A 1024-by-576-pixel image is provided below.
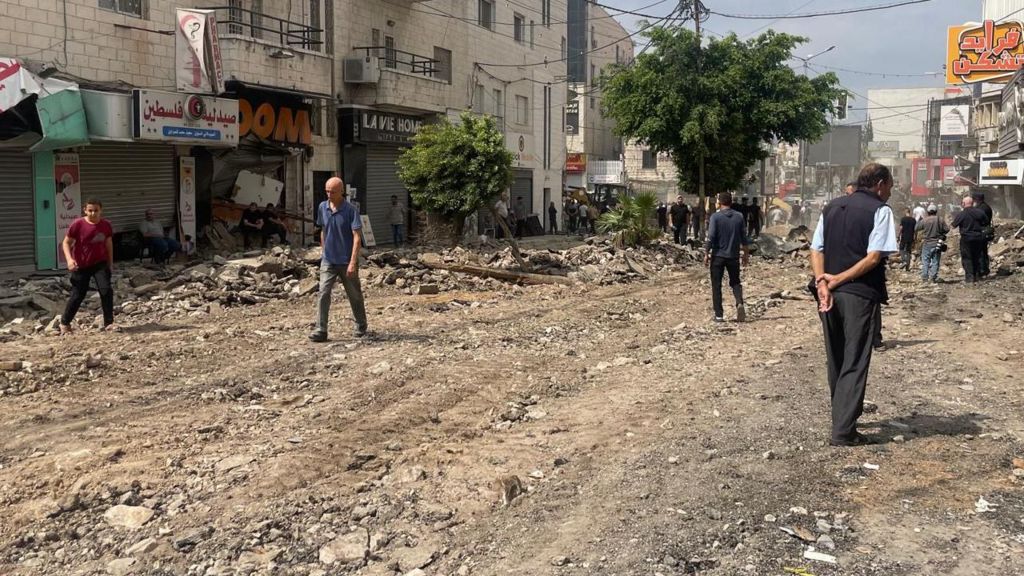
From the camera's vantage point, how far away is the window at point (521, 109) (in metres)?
37.7

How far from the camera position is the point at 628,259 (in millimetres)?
21328

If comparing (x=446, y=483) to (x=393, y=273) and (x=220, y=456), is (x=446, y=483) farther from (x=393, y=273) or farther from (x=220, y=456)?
(x=393, y=273)

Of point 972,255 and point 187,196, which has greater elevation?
point 187,196

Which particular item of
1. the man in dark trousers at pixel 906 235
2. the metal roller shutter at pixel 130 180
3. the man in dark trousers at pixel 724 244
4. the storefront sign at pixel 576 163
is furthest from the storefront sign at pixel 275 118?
the storefront sign at pixel 576 163

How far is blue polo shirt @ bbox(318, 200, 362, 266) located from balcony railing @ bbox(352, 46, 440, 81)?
1627 centimetres

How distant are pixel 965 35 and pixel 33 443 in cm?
5096

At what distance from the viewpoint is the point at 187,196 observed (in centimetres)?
2103

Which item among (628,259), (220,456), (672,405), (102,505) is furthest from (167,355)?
(628,259)

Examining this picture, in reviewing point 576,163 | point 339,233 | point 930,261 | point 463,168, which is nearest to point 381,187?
point 463,168

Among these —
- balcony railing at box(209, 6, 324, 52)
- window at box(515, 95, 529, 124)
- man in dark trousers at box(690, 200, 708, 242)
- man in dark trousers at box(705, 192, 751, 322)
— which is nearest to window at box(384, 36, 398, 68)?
balcony railing at box(209, 6, 324, 52)

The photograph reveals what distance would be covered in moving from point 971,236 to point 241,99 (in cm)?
1544

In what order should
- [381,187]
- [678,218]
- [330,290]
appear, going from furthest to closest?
1. [678,218]
2. [381,187]
3. [330,290]

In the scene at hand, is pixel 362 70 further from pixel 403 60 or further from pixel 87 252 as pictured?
pixel 87 252

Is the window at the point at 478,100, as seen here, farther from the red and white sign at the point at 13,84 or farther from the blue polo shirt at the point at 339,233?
the blue polo shirt at the point at 339,233
